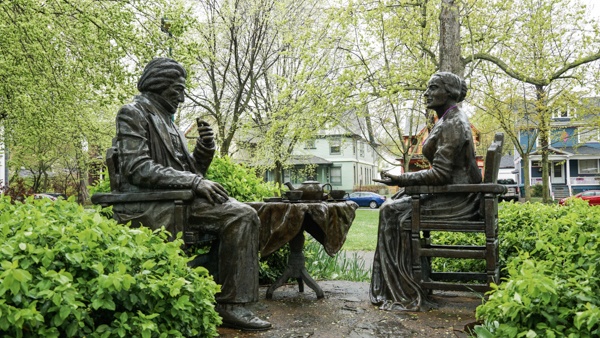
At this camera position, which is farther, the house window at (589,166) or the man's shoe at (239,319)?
the house window at (589,166)

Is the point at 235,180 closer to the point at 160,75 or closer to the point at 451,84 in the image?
the point at 160,75

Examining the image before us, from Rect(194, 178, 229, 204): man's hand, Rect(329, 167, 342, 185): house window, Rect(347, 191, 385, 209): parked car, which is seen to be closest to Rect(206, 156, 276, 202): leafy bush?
Rect(194, 178, 229, 204): man's hand

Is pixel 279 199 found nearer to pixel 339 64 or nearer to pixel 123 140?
pixel 123 140

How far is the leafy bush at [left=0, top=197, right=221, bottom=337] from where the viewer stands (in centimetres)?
218

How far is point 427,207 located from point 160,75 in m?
2.62

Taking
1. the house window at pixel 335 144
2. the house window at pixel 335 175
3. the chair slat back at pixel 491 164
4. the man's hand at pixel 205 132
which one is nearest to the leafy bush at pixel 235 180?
the man's hand at pixel 205 132

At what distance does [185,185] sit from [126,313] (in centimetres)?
192

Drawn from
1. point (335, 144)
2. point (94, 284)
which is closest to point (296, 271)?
point (94, 284)

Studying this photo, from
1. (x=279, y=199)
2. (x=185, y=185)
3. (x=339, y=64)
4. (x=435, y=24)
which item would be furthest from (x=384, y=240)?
(x=339, y=64)

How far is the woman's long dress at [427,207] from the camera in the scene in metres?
4.97

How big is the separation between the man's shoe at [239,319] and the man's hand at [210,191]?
815mm

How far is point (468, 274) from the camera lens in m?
5.59

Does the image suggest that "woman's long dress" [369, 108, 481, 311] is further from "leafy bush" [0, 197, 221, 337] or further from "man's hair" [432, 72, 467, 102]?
"leafy bush" [0, 197, 221, 337]

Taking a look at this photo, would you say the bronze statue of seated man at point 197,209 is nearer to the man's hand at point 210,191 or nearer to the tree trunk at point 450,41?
the man's hand at point 210,191
